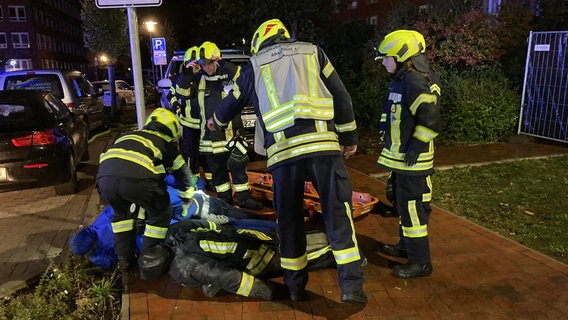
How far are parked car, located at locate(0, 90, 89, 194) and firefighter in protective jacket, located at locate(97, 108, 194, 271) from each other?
9.49ft

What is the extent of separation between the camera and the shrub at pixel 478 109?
363 inches

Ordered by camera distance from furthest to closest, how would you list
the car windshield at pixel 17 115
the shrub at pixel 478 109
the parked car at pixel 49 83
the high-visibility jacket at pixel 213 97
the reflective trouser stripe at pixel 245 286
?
the parked car at pixel 49 83, the shrub at pixel 478 109, the car windshield at pixel 17 115, the high-visibility jacket at pixel 213 97, the reflective trouser stripe at pixel 245 286

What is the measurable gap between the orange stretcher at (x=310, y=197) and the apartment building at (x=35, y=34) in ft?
135

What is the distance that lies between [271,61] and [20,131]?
178 inches

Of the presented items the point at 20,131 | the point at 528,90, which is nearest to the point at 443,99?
the point at 528,90

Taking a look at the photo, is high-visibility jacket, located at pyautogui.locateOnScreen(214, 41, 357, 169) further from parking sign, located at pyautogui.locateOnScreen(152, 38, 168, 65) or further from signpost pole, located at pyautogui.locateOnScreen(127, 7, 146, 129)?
parking sign, located at pyautogui.locateOnScreen(152, 38, 168, 65)

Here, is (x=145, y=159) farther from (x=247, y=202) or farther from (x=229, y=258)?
(x=247, y=202)

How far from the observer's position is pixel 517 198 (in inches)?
234

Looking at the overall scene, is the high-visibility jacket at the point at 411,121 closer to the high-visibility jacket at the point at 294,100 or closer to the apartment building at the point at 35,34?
the high-visibility jacket at the point at 294,100

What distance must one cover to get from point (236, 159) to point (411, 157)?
225 centimetres

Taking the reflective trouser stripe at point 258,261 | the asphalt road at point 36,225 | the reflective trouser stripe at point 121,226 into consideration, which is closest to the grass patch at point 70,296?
the asphalt road at point 36,225

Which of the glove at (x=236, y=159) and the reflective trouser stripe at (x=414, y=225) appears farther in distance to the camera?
the glove at (x=236, y=159)

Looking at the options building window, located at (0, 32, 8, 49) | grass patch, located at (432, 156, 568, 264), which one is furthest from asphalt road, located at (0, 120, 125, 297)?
building window, located at (0, 32, 8, 49)

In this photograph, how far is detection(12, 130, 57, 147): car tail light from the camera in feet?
20.0
